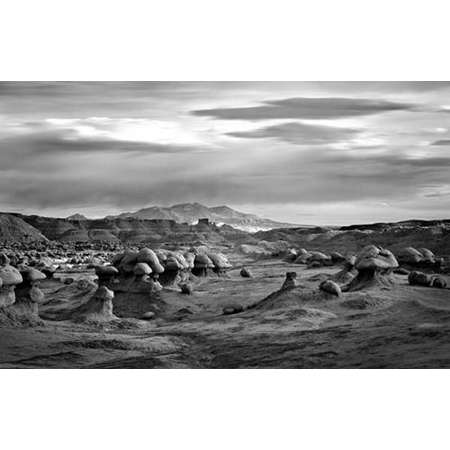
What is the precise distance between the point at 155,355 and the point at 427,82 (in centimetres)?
680

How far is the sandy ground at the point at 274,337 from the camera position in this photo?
383 inches

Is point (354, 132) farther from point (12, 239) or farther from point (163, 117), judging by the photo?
point (12, 239)

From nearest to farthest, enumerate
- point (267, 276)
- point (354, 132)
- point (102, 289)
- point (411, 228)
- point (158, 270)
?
1. point (354, 132)
2. point (411, 228)
3. point (102, 289)
4. point (267, 276)
5. point (158, 270)

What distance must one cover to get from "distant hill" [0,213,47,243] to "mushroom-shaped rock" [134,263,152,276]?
2.80 meters

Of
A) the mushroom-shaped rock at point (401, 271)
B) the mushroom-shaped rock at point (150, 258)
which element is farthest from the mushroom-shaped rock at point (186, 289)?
the mushroom-shaped rock at point (401, 271)

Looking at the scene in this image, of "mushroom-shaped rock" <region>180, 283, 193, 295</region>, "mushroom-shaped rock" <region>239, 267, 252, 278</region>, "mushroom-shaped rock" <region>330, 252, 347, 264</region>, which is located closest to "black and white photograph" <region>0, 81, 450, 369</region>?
"mushroom-shaped rock" <region>330, 252, 347, 264</region>

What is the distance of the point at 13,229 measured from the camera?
480 inches

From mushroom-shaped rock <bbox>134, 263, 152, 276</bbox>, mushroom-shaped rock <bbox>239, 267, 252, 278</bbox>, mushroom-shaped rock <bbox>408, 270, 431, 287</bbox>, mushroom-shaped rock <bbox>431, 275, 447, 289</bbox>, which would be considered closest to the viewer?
mushroom-shaped rock <bbox>431, 275, 447, 289</bbox>

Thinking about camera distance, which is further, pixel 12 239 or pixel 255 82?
pixel 12 239

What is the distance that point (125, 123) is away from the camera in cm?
1102

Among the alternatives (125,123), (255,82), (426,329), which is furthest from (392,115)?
(125,123)

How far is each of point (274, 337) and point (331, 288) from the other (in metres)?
2.97

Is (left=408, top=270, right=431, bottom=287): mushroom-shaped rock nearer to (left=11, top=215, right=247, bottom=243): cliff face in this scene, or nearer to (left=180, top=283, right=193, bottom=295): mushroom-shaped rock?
(left=11, top=215, right=247, bottom=243): cliff face

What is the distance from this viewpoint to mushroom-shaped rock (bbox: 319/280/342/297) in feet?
42.3
